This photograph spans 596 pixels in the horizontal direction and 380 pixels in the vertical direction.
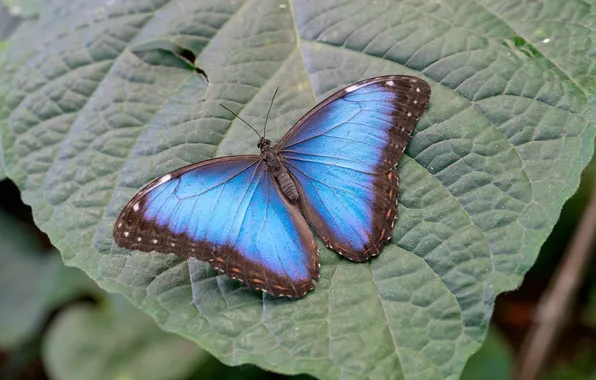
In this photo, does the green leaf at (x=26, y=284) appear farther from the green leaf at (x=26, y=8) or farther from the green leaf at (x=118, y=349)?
the green leaf at (x=26, y=8)

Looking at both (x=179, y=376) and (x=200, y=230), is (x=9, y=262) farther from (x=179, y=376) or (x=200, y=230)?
(x=200, y=230)

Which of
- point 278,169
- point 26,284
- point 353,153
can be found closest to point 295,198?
point 278,169

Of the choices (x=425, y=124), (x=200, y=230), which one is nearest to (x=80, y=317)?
(x=200, y=230)

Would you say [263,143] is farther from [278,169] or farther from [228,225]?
[228,225]

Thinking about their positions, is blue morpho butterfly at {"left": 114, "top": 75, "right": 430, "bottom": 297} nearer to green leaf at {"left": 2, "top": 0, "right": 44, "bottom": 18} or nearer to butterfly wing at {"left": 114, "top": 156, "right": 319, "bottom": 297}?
butterfly wing at {"left": 114, "top": 156, "right": 319, "bottom": 297}

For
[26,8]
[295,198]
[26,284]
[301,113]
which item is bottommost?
[26,284]

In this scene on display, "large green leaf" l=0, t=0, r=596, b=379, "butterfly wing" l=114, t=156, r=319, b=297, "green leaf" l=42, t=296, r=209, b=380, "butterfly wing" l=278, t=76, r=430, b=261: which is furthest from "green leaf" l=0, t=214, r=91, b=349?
"butterfly wing" l=278, t=76, r=430, b=261

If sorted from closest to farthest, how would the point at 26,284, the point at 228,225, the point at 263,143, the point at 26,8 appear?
the point at 228,225 < the point at 263,143 < the point at 26,8 < the point at 26,284
